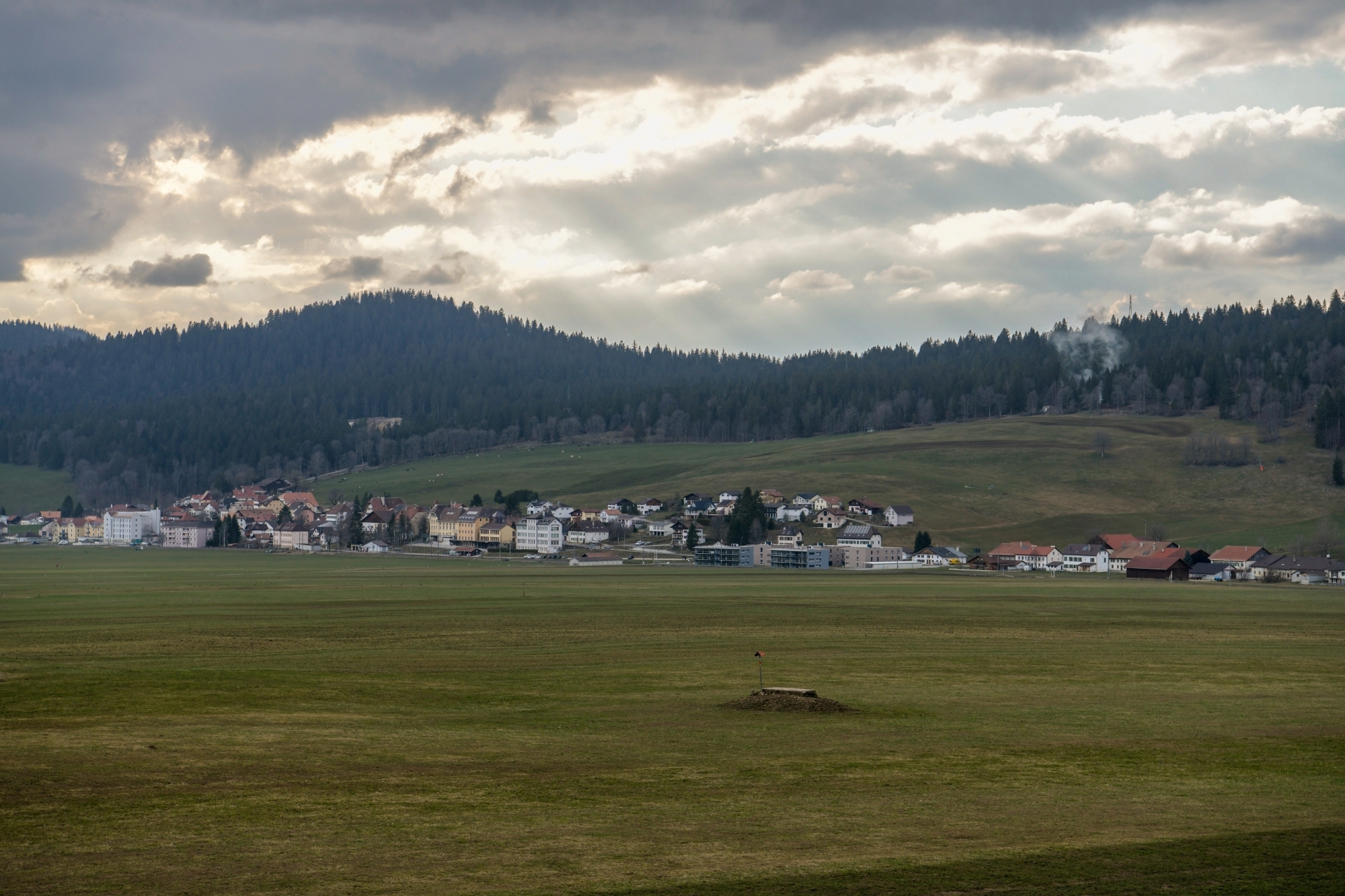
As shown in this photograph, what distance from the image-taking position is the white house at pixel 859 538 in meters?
152

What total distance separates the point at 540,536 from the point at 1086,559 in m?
76.1

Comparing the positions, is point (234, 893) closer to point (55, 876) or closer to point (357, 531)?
point (55, 876)

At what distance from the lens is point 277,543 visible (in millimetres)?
193625

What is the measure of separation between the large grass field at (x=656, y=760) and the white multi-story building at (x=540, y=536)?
11523cm

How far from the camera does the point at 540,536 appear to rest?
581 ft

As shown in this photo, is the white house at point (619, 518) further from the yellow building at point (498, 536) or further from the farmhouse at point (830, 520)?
the farmhouse at point (830, 520)

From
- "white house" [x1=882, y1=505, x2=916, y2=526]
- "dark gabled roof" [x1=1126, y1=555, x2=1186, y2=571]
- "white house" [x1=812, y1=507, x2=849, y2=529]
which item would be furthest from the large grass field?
"white house" [x1=812, y1=507, x2=849, y2=529]

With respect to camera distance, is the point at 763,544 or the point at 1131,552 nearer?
the point at 1131,552

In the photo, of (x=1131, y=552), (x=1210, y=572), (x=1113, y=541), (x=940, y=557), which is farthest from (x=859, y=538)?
(x=1210, y=572)

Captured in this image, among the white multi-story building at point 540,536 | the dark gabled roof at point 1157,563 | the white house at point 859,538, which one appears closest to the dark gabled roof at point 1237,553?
the dark gabled roof at point 1157,563

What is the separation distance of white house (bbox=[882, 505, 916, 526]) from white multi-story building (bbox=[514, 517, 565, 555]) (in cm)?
4652

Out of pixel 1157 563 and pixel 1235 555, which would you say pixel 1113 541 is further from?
pixel 1157 563

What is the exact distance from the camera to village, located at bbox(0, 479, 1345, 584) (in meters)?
129

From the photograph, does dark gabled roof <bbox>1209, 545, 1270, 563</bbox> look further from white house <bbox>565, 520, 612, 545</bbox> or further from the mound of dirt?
the mound of dirt
